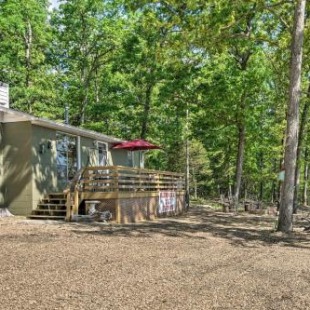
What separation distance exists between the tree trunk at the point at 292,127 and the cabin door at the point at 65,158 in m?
7.56

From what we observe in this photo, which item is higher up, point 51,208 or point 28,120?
point 28,120

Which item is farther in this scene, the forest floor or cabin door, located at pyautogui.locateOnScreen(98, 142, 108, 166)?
cabin door, located at pyautogui.locateOnScreen(98, 142, 108, 166)

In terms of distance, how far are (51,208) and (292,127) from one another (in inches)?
292

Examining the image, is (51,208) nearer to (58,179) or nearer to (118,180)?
(58,179)

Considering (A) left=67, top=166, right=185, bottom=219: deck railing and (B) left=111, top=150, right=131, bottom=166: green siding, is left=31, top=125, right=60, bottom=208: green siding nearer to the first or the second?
(A) left=67, top=166, right=185, bottom=219: deck railing

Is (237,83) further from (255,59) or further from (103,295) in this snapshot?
(103,295)

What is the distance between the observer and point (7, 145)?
1413 cm

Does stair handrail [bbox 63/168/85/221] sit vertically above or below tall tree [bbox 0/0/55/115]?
below

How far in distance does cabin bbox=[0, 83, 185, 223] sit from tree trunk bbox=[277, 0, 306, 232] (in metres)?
4.50

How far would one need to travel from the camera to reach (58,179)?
15289 millimetres

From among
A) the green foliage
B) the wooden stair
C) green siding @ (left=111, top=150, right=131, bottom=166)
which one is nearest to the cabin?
the wooden stair

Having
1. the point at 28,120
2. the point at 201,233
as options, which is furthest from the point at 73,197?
the point at 201,233

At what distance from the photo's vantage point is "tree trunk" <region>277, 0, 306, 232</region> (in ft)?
37.7

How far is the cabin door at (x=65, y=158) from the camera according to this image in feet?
50.5
